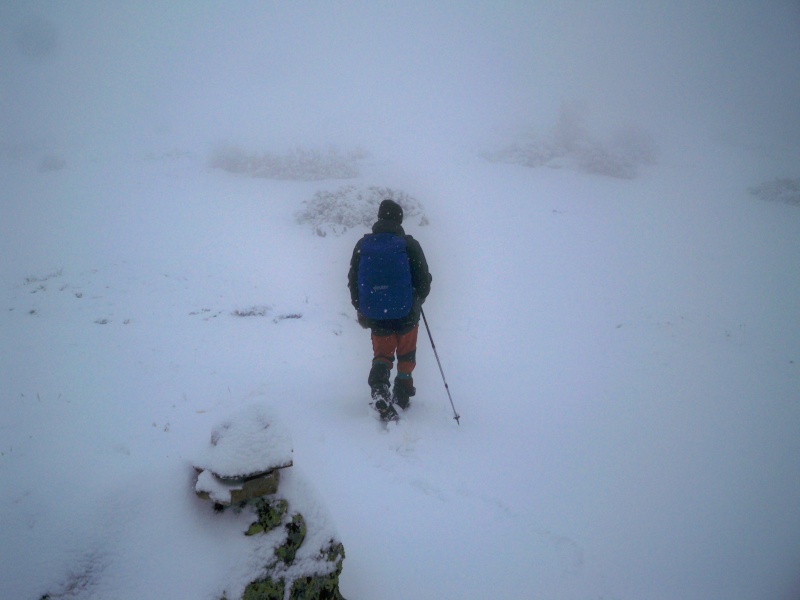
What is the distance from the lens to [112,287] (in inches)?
367

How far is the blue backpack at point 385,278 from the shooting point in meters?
4.82

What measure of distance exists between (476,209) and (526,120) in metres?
26.0

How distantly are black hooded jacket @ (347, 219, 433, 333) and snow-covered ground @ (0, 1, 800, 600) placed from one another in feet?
4.79

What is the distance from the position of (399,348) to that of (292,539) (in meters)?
3.18

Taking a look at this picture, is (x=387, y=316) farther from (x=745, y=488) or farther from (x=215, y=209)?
(x=215, y=209)

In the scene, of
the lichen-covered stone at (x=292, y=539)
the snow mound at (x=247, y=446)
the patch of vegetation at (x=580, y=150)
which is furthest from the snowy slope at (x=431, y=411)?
the patch of vegetation at (x=580, y=150)

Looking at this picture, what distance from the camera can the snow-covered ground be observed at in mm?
2686

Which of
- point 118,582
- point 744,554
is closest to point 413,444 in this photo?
point 118,582

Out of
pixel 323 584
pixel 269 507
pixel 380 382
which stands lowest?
pixel 380 382

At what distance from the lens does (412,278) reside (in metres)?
5.24

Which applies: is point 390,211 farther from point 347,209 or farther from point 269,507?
point 347,209

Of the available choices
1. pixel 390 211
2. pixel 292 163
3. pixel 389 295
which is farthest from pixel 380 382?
pixel 292 163

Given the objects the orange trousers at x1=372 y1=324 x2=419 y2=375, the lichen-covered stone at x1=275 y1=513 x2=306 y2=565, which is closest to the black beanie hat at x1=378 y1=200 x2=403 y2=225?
the orange trousers at x1=372 y1=324 x2=419 y2=375

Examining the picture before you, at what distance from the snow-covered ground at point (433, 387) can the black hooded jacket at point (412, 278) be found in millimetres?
1460
